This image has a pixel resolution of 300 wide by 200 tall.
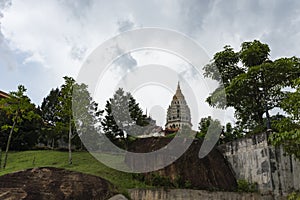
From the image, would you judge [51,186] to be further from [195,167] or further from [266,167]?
[266,167]

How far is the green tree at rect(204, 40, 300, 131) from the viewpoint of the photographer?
18.9 m

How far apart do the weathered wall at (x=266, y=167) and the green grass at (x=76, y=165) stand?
6.70 metres

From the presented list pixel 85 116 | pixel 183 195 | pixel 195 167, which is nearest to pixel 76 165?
pixel 85 116

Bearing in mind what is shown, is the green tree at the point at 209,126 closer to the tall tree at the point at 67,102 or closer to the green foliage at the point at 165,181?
the green foliage at the point at 165,181

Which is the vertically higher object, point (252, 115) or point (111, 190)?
point (252, 115)

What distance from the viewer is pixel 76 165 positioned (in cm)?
2075

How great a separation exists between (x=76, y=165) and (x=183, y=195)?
866cm

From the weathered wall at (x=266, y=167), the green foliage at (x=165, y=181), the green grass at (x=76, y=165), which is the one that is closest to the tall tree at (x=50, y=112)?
the green grass at (x=76, y=165)

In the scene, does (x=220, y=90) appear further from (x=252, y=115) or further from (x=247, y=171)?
(x=247, y=171)

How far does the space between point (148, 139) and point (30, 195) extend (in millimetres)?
8828

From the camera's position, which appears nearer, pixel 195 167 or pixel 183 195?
pixel 183 195

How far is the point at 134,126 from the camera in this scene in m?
26.2

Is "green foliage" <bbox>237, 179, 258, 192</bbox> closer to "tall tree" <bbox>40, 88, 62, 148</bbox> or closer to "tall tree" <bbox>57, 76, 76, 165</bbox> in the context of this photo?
"tall tree" <bbox>57, 76, 76, 165</bbox>

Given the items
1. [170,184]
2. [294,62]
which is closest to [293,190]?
[170,184]
